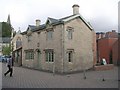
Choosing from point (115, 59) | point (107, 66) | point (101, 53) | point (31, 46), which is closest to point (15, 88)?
point (107, 66)

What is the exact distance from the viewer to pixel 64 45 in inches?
974

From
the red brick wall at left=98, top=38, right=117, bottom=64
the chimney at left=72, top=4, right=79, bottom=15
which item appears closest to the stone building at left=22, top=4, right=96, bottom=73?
the chimney at left=72, top=4, right=79, bottom=15

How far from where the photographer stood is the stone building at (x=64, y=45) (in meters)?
25.0

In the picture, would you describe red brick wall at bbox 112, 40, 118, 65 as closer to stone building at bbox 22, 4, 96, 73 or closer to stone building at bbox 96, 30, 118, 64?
stone building at bbox 96, 30, 118, 64

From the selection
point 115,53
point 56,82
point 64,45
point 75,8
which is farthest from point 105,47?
point 56,82

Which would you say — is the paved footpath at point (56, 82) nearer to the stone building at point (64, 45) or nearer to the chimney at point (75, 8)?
the stone building at point (64, 45)

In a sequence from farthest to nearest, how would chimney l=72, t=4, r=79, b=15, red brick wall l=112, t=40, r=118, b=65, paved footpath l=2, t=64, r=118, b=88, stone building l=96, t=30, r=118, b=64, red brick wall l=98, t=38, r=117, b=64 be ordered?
red brick wall l=98, t=38, r=117, b=64
stone building l=96, t=30, r=118, b=64
red brick wall l=112, t=40, r=118, b=65
chimney l=72, t=4, r=79, b=15
paved footpath l=2, t=64, r=118, b=88

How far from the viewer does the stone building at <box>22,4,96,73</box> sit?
25.0 meters

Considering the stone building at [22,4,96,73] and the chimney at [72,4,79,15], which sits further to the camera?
the chimney at [72,4,79,15]

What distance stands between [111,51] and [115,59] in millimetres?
2434

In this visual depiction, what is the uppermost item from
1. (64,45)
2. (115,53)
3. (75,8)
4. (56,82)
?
(75,8)

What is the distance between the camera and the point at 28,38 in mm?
34344

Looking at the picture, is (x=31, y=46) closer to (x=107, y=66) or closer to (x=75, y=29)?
(x=75, y=29)

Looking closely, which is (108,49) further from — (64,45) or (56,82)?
(56,82)
